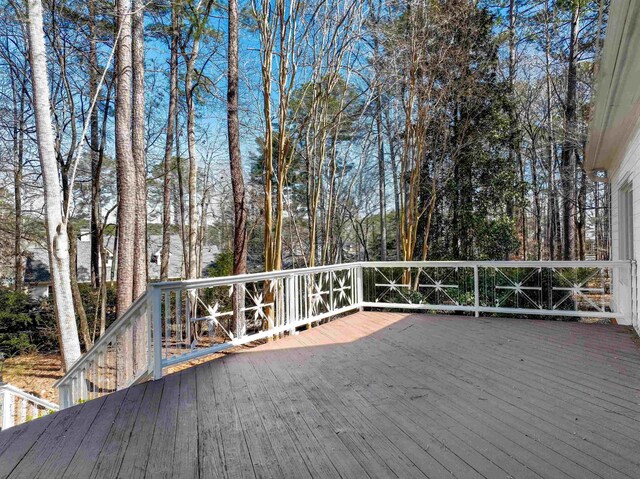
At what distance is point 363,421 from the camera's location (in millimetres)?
2143

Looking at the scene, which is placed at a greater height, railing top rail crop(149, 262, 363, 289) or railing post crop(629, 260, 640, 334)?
railing top rail crop(149, 262, 363, 289)

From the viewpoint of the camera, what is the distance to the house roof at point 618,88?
2125 mm

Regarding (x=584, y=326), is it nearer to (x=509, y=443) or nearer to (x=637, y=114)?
(x=637, y=114)

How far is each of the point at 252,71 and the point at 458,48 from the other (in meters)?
4.63

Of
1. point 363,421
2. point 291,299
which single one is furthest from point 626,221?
point 363,421

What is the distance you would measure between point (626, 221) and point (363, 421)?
5.24 m

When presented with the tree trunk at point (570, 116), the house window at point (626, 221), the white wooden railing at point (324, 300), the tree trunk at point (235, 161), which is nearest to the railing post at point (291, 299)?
the white wooden railing at point (324, 300)

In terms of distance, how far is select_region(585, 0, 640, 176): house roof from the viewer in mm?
2125

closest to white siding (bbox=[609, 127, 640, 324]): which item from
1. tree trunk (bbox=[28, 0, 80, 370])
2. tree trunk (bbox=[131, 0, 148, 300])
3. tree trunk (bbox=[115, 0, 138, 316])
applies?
tree trunk (bbox=[28, 0, 80, 370])

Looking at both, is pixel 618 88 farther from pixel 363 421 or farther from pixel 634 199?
pixel 363 421

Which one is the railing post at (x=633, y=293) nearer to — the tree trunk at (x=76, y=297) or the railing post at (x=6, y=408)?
the railing post at (x=6, y=408)

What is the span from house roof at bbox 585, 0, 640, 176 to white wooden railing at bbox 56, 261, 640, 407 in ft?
5.13

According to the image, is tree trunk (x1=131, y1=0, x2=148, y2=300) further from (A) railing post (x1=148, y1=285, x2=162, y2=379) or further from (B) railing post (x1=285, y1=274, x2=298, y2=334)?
(A) railing post (x1=148, y1=285, x2=162, y2=379)

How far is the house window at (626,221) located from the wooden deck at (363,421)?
80.8 inches
